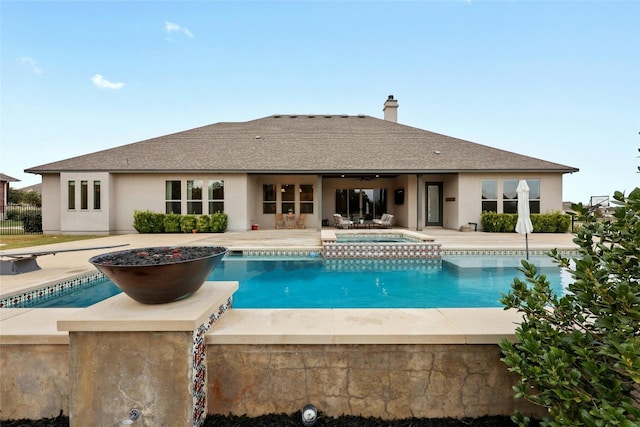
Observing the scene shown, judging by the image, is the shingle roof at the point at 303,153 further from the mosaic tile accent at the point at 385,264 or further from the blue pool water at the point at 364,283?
the blue pool water at the point at 364,283

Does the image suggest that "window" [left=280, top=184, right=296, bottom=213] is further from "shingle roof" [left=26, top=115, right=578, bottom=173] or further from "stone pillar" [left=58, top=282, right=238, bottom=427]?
"stone pillar" [left=58, top=282, right=238, bottom=427]

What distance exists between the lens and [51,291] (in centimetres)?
527

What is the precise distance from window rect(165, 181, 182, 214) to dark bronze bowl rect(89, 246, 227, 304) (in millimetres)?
13423

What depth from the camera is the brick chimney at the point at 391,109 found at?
21625 mm

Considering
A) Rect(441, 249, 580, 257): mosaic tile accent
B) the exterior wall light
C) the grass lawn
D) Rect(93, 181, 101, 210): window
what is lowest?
the exterior wall light

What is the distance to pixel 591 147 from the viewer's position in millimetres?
13773

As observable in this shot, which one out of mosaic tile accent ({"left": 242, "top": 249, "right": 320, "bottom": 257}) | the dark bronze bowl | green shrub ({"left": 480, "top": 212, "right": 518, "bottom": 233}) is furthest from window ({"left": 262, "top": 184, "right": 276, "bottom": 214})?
the dark bronze bowl

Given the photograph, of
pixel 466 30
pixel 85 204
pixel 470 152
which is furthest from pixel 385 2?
pixel 85 204

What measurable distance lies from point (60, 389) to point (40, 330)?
18.3 inches

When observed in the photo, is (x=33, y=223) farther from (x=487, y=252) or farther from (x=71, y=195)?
(x=487, y=252)

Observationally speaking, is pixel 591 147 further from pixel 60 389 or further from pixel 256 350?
pixel 60 389

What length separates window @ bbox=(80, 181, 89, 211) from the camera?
14.1 m

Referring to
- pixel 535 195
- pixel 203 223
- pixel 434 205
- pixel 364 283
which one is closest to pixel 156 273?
pixel 364 283

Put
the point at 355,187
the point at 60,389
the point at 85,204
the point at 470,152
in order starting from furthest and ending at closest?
the point at 355,187 → the point at 470,152 → the point at 85,204 → the point at 60,389
